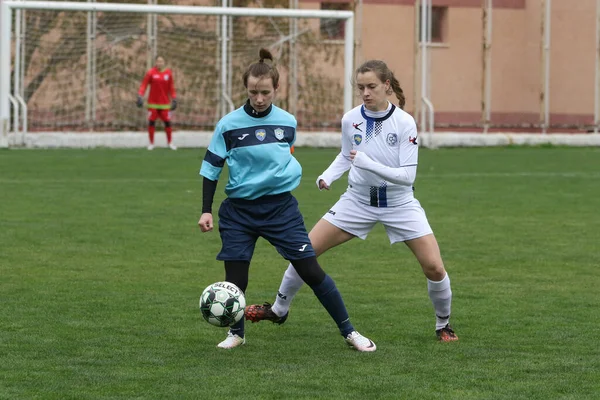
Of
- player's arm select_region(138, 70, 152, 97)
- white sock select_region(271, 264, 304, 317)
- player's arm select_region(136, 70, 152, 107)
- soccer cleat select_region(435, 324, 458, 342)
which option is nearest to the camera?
soccer cleat select_region(435, 324, 458, 342)

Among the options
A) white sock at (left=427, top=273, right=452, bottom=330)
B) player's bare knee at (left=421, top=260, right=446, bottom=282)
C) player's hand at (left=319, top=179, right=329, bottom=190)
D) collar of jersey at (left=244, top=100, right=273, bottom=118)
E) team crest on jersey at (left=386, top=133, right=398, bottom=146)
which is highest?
collar of jersey at (left=244, top=100, right=273, bottom=118)

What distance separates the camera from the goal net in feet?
81.7

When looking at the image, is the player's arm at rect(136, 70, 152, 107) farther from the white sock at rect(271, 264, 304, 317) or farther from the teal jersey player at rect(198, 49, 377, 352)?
the teal jersey player at rect(198, 49, 377, 352)

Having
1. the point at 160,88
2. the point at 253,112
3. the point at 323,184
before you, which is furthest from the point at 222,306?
the point at 160,88

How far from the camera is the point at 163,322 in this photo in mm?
7043

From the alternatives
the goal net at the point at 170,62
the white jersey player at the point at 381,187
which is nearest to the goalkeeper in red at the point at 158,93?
the goal net at the point at 170,62

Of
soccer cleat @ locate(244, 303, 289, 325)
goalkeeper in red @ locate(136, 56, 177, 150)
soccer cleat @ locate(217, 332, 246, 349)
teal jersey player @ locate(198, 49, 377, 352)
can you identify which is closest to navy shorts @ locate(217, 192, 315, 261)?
teal jersey player @ locate(198, 49, 377, 352)

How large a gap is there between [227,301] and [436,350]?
111 centimetres

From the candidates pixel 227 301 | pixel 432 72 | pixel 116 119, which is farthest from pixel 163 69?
pixel 227 301

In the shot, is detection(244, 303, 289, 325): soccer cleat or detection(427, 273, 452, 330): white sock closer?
detection(427, 273, 452, 330): white sock

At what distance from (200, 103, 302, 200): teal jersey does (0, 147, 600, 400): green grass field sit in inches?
33.1

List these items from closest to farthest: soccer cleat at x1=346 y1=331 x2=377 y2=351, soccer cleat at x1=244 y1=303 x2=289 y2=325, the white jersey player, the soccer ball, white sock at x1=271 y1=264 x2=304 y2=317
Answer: the soccer ball → soccer cleat at x1=346 y1=331 x2=377 y2=351 → the white jersey player → white sock at x1=271 y1=264 x2=304 y2=317 → soccer cleat at x1=244 y1=303 x2=289 y2=325

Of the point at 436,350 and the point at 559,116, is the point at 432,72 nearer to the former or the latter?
the point at 559,116

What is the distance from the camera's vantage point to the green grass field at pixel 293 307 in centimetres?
546
